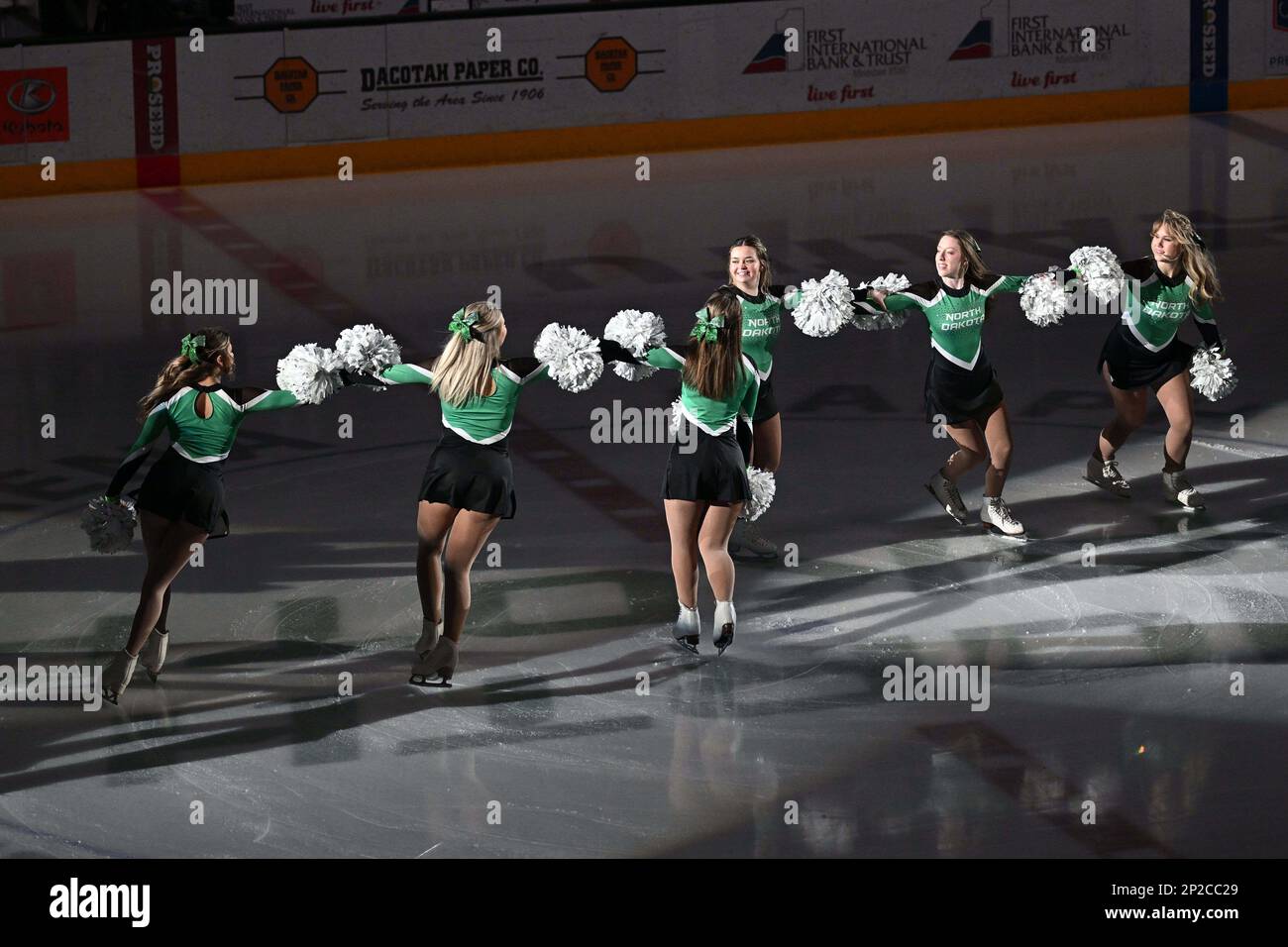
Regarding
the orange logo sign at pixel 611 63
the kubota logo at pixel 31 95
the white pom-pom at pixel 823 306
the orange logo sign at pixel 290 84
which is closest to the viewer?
the white pom-pom at pixel 823 306

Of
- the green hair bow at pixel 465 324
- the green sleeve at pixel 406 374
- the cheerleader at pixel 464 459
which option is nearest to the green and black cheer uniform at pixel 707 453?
the cheerleader at pixel 464 459

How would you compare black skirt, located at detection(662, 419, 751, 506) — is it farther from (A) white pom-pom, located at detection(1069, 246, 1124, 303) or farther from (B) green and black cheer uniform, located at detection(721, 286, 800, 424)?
(A) white pom-pom, located at detection(1069, 246, 1124, 303)

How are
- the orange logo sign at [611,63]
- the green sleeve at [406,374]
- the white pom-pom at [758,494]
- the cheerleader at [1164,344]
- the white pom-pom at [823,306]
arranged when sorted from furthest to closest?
the orange logo sign at [611,63]
the cheerleader at [1164,344]
the white pom-pom at [823,306]
the white pom-pom at [758,494]
the green sleeve at [406,374]

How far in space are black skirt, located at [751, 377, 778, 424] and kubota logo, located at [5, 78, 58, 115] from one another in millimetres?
12828

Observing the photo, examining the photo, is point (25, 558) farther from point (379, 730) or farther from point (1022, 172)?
point (1022, 172)

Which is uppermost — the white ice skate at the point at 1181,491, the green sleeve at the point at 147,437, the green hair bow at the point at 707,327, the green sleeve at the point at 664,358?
the green hair bow at the point at 707,327

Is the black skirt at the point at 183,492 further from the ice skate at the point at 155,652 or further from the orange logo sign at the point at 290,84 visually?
the orange logo sign at the point at 290,84

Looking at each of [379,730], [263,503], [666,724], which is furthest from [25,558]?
[666,724]

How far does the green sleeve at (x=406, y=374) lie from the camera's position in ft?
27.2

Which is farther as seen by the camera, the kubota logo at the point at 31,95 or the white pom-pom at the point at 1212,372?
the kubota logo at the point at 31,95

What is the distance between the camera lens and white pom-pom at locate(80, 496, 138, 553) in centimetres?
824

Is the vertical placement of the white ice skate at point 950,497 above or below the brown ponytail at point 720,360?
below

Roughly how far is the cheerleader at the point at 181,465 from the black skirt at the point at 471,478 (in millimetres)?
728

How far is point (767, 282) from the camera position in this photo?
9664 millimetres
